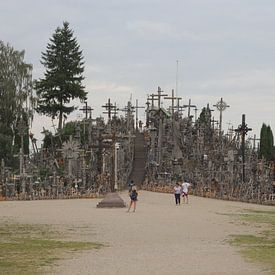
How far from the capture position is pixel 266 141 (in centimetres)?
5784

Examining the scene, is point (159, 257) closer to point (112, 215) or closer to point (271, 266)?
point (271, 266)

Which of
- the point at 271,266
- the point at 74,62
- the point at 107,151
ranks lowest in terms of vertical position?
the point at 271,266

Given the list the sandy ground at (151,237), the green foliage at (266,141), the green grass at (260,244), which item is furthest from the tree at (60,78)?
the green grass at (260,244)

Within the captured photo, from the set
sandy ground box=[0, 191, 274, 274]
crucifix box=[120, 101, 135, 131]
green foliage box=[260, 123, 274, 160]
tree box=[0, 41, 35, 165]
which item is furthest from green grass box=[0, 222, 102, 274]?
green foliage box=[260, 123, 274, 160]

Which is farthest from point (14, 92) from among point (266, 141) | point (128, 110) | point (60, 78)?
point (266, 141)

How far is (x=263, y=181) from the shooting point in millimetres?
35750

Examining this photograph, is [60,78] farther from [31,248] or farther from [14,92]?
[31,248]

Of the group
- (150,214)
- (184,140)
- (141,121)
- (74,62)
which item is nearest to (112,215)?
(150,214)

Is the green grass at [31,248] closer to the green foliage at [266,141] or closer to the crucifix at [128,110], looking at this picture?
the crucifix at [128,110]

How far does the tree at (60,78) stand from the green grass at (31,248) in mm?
37038

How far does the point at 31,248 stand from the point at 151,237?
3841 mm

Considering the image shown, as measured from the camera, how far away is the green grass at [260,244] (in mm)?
13094

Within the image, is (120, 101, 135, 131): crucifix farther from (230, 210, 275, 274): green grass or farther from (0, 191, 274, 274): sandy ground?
(230, 210, 275, 274): green grass

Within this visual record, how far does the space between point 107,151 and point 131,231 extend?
88.5 ft
